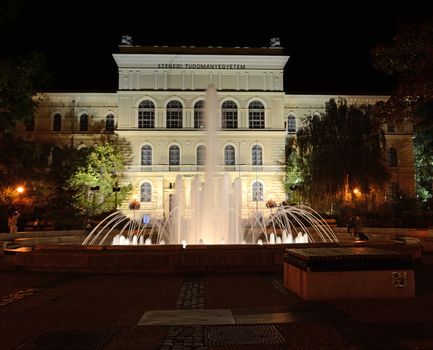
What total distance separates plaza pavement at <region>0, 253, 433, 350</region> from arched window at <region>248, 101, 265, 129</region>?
37.4 metres

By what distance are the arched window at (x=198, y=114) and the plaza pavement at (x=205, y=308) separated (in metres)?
36.9

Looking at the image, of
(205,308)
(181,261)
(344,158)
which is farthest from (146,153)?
(205,308)

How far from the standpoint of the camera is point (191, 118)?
151 feet

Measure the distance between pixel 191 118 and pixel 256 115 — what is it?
21.7ft

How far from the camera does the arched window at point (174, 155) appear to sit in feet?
149

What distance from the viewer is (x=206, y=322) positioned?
20.1ft

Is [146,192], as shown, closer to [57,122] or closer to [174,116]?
[174,116]

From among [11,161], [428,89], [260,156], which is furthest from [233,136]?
[428,89]

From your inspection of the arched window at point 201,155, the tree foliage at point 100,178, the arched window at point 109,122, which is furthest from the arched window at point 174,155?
the arched window at point 109,122

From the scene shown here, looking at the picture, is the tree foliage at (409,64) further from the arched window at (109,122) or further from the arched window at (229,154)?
the arched window at (109,122)

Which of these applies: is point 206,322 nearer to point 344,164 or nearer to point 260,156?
point 344,164

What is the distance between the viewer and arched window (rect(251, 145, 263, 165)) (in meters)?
45.8

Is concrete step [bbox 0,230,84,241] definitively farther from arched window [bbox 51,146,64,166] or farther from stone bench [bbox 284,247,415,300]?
stone bench [bbox 284,247,415,300]

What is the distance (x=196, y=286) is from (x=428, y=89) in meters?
7.21
